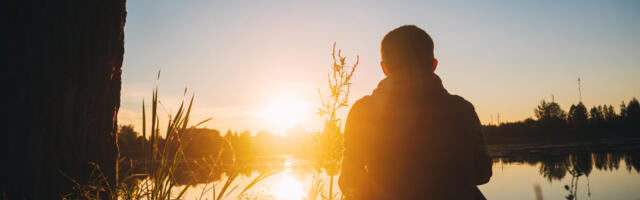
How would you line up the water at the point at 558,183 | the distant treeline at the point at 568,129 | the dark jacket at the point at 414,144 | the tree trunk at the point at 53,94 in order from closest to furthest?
the dark jacket at the point at 414,144, the tree trunk at the point at 53,94, the water at the point at 558,183, the distant treeline at the point at 568,129

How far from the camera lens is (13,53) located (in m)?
1.95

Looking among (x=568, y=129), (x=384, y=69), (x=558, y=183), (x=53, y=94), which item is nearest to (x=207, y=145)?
(x=53, y=94)

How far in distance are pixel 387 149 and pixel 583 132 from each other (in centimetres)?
8742

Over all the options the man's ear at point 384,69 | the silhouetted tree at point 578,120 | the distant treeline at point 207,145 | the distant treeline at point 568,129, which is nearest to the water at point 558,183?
the distant treeline at point 207,145

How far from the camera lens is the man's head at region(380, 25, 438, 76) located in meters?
1.56

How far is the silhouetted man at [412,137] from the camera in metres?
1.51

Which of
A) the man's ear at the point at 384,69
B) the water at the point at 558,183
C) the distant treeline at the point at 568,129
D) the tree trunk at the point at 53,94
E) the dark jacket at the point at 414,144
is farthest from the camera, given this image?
the distant treeline at the point at 568,129

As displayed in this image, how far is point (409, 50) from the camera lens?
5.14 ft

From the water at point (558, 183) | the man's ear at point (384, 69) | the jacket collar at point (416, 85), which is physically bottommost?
the water at point (558, 183)

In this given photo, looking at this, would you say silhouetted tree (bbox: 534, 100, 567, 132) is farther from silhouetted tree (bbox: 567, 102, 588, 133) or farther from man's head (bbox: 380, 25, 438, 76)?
man's head (bbox: 380, 25, 438, 76)

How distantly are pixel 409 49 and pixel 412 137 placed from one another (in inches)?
14.4

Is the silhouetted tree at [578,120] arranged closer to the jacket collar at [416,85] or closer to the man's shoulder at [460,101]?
the man's shoulder at [460,101]

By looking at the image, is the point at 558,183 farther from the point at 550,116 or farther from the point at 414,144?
the point at 550,116

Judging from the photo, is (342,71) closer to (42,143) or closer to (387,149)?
(387,149)
